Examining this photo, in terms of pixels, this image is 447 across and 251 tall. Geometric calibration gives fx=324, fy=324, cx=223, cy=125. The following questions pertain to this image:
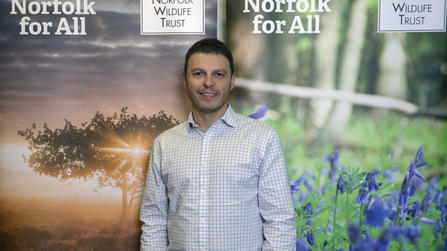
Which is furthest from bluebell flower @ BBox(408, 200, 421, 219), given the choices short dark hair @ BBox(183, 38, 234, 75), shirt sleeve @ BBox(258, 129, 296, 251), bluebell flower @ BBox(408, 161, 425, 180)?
short dark hair @ BBox(183, 38, 234, 75)

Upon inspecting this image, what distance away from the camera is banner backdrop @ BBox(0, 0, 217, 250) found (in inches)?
66.1

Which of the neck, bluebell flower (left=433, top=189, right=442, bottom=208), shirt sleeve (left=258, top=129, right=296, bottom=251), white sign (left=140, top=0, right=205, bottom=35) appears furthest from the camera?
white sign (left=140, top=0, right=205, bottom=35)

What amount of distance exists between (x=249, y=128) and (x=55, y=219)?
1.17 m

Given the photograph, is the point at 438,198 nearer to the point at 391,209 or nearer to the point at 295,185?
the point at 391,209

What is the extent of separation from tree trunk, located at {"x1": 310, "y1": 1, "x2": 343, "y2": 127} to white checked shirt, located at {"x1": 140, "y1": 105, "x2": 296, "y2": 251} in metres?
0.39

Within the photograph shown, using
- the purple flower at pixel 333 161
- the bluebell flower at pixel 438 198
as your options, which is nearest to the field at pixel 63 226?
the purple flower at pixel 333 161

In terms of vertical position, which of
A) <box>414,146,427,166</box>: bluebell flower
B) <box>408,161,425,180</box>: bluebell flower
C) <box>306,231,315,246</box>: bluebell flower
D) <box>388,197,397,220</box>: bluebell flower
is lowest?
<box>306,231,315,246</box>: bluebell flower

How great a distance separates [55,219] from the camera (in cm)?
172

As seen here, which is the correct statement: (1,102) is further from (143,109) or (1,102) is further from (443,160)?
(443,160)

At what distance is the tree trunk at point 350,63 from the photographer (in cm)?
156

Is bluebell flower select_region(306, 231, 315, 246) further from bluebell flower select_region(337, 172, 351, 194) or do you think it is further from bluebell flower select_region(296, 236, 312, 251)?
bluebell flower select_region(337, 172, 351, 194)

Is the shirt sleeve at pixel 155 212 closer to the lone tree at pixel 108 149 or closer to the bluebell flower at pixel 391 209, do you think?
the lone tree at pixel 108 149

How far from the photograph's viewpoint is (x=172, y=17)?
5.45 feet

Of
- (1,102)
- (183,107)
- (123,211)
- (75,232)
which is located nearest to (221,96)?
(183,107)
